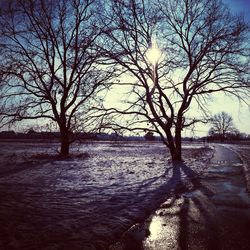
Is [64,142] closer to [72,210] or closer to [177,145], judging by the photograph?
[177,145]

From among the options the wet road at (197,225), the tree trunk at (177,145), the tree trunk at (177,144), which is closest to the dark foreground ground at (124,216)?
the wet road at (197,225)

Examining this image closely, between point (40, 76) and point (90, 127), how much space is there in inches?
318

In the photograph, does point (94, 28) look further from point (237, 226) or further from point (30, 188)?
point (237, 226)

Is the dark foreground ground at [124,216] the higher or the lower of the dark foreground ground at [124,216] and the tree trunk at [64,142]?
the lower

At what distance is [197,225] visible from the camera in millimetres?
5055

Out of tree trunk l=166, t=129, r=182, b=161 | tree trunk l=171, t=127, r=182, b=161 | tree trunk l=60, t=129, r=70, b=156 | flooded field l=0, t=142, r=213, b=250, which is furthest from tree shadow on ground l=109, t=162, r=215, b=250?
tree trunk l=60, t=129, r=70, b=156

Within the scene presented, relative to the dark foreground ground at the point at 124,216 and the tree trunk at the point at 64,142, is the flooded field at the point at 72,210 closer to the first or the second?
the dark foreground ground at the point at 124,216

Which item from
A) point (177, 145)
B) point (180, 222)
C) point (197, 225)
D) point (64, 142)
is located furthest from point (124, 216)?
point (64, 142)

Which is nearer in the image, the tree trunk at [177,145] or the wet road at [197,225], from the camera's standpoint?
the wet road at [197,225]

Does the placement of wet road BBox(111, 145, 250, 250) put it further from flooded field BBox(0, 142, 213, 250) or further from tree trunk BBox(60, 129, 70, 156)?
tree trunk BBox(60, 129, 70, 156)

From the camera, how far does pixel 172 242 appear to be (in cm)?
427

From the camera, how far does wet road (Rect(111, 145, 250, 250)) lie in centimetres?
420

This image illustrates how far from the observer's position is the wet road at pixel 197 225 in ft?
13.8

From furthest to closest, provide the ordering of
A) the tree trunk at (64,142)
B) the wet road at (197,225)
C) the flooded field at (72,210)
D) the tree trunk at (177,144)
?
the tree trunk at (64,142) < the tree trunk at (177,144) < the flooded field at (72,210) < the wet road at (197,225)
